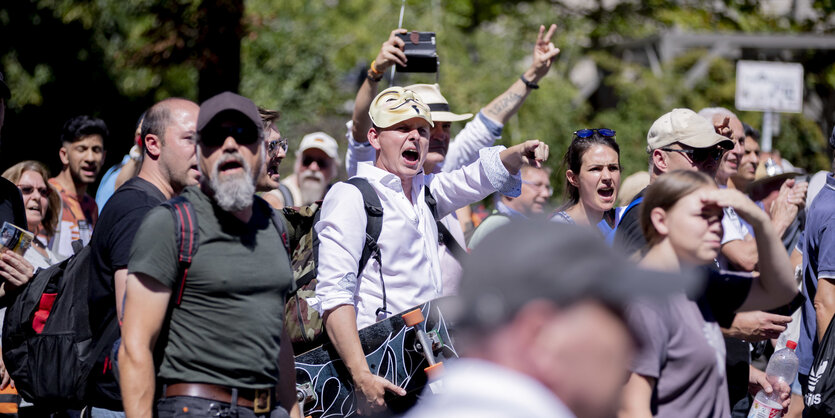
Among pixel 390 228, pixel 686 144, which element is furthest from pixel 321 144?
pixel 686 144

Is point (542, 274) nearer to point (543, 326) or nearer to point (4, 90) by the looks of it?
point (543, 326)

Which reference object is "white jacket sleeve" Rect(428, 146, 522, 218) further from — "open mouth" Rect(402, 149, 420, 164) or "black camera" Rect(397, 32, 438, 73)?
"black camera" Rect(397, 32, 438, 73)

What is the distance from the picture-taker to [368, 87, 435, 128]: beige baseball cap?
4.67 m

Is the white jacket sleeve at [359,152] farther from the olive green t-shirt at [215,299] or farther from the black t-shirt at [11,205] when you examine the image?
the olive green t-shirt at [215,299]

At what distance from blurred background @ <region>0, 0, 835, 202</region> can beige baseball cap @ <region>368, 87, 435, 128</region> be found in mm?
10497

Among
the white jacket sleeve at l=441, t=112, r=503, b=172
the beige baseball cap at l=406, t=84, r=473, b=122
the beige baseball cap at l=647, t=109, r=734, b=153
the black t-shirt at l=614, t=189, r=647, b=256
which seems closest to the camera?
the black t-shirt at l=614, t=189, r=647, b=256

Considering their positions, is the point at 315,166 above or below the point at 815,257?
above

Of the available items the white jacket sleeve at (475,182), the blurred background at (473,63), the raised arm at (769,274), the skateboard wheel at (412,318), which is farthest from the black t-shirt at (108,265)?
the blurred background at (473,63)

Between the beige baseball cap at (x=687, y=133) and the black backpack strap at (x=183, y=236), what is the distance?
106 inches

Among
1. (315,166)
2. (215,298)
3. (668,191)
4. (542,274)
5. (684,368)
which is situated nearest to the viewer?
(542,274)

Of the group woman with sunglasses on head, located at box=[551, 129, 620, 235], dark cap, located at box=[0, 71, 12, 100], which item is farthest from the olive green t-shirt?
woman with sunglasses on head, located at box=[551, 129, 620, 235]

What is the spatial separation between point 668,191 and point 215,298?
5.38 feet

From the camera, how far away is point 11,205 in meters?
4.95

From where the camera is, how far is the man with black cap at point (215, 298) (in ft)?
10.8
